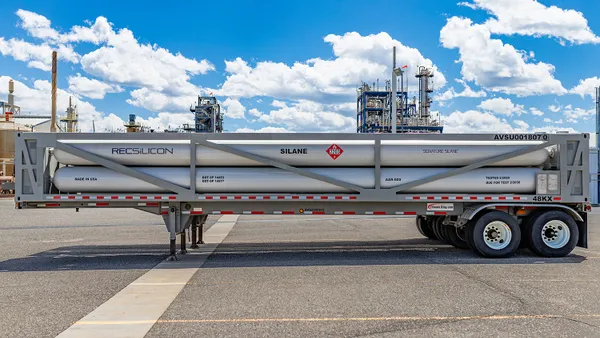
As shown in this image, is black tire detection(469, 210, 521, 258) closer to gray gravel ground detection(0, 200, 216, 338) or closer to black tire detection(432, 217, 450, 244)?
black tire detection(432, 217, 450, 244)

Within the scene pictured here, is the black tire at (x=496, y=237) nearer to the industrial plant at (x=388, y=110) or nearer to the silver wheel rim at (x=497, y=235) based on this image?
the silver wheel rim at (x=497, y=235)

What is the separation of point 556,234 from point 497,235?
1.22 meters

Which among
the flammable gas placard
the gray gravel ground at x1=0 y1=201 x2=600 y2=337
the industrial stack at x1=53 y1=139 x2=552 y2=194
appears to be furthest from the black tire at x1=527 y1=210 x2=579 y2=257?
the flammable gas placard

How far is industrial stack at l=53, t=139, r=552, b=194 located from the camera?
10148 millimetres

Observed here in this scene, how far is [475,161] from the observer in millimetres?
10422

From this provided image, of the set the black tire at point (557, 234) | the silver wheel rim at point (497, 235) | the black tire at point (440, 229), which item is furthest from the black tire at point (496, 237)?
the black tire at point (440, 229)

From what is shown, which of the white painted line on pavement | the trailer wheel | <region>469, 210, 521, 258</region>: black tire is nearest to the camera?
the white painted line on pavement

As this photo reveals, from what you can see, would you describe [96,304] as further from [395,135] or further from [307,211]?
[395,135]

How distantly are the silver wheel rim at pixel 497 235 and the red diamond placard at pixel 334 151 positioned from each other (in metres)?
3.19

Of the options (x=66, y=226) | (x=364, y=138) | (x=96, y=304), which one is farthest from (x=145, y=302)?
(x=66, y=226)

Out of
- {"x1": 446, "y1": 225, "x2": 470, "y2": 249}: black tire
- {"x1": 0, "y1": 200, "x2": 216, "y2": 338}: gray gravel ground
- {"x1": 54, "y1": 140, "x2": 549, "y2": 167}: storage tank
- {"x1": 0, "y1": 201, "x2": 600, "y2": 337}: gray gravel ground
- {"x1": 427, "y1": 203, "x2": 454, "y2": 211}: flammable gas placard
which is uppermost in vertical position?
{"x1": 54, "y1": 140, "x2": 549, "y2": 167}: storage tank

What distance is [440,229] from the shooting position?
12.2m

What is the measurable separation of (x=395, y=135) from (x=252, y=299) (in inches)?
192

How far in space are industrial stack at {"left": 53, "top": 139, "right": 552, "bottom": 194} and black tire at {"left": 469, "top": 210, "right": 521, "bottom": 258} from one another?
544mm
